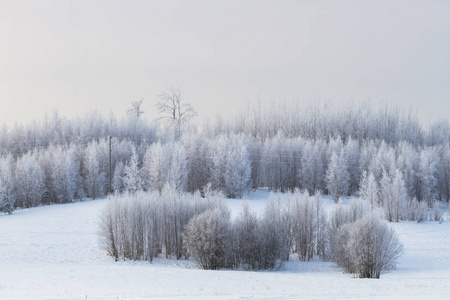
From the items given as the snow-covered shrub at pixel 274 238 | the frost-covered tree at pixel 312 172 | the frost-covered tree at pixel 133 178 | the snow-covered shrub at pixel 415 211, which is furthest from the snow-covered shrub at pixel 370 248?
the frost-covered tree at pixel 312 172

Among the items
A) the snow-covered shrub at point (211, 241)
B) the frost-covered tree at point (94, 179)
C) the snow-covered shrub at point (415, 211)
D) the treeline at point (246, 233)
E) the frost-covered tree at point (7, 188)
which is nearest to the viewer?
the treeline at point (246, 233)

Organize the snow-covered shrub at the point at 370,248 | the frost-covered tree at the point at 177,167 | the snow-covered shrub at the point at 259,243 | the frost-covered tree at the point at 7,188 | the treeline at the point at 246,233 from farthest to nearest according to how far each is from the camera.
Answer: the frost-covered tree at the point at 177,167 → the frost-covered tree at the point at 7,188 → the snow-covered shrub at the point at 259,243 → the treeline at the point at 246,233 → the snow-covered shrub at the point at 370,248

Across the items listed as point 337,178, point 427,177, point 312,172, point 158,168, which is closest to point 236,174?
point 158,168

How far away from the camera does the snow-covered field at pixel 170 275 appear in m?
19.3

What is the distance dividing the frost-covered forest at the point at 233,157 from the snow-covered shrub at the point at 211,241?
19.3 m

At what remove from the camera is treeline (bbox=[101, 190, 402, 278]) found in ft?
105

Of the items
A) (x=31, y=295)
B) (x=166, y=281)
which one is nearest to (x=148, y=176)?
(x=166, y=281)

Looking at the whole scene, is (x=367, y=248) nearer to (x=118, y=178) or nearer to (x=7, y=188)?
(x=118, y=178)

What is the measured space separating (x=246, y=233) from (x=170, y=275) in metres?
10.9

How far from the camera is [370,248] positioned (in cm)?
3141

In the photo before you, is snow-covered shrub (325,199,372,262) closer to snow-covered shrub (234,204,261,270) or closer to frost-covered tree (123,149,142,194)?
snow-covered shrub (234,204,261,270)

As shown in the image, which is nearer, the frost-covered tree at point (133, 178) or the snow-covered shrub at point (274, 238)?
the snow-covered shrub at point (274, 238)

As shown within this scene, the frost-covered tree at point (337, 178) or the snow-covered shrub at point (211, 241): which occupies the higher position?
the frost-covered tree at point (337, 178)

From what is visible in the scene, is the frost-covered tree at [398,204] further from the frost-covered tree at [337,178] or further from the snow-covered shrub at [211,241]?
the snow-covered shrub at [211,241]
